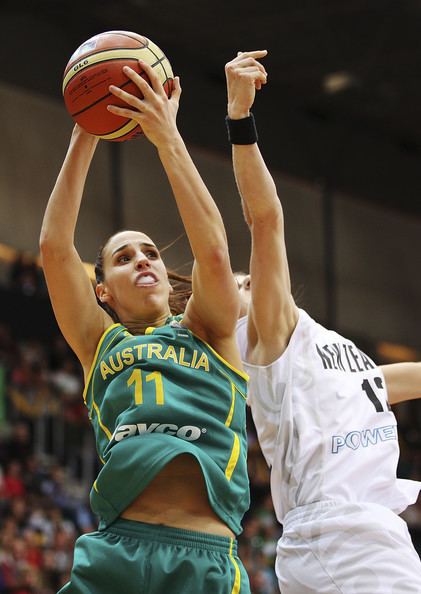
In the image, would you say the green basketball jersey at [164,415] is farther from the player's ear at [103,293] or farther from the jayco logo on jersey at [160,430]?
the player's ear at [103,293]

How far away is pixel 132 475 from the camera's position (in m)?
3.71

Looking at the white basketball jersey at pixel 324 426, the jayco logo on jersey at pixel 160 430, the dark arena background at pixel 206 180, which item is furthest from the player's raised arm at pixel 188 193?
the dark arena background at pixel 206 180

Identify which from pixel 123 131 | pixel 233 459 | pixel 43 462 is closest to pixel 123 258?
pixel 123 131

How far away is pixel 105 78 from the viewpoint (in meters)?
3.98

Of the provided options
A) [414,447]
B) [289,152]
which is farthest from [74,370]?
[414,447]

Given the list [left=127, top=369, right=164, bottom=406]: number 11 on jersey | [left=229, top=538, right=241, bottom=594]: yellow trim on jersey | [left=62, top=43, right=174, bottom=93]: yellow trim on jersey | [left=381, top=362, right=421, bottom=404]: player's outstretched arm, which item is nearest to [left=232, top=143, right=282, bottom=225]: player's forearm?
[left=62, top=43, right=174, bottom=93]: yellow trim on jersey

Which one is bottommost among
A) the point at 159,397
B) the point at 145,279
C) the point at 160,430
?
the point at 160,430

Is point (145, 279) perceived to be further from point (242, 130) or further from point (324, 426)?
point (324, 426)

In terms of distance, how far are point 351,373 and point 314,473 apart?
501mm

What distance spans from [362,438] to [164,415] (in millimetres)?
1096

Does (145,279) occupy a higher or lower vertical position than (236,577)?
higher

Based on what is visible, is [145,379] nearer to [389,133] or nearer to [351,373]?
[351,373]

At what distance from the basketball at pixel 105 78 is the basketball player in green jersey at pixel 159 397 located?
9cm

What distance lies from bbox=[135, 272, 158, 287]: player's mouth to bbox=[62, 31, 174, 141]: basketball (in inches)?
21.3
